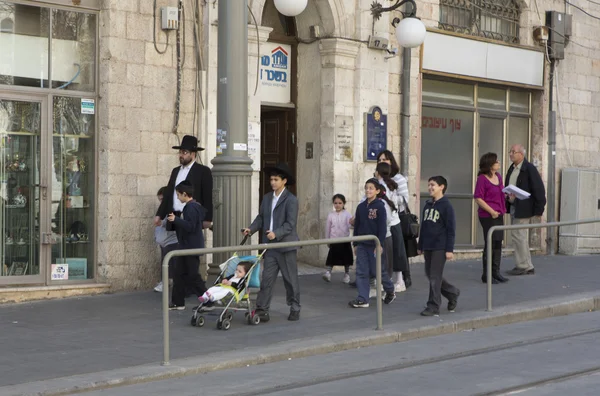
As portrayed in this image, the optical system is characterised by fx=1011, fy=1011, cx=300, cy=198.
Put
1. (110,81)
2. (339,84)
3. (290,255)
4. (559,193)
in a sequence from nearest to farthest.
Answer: (290,255) < (110,81) < (339,84) < (559,193)

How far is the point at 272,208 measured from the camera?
35.4ft

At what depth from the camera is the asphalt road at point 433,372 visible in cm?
750

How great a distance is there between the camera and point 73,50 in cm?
1277

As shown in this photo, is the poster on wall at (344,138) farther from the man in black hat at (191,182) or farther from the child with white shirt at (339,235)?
the man in black hat at (191,182)

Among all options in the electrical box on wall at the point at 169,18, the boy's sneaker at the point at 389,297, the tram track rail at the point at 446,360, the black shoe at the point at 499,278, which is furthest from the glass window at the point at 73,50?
the tram track rail at the point at 446,360

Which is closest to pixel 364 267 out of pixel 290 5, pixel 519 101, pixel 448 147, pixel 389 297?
pixel 389 297

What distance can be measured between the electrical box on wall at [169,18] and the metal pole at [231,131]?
95.0 inches

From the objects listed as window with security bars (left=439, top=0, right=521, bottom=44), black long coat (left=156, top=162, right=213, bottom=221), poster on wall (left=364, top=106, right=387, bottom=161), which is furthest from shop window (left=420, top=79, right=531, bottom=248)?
black long coat (left=156, top=162, right=213, bottom=221)

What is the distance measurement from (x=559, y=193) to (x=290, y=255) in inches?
391

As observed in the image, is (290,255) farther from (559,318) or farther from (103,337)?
(559,318)

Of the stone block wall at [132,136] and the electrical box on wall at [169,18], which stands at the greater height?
the electrical box on wall at [169,18]

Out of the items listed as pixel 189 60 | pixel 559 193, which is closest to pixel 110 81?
pixel 189 60

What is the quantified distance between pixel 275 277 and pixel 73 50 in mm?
4298

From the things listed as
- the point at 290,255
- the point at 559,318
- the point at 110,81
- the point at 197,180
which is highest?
the point at 110,81
